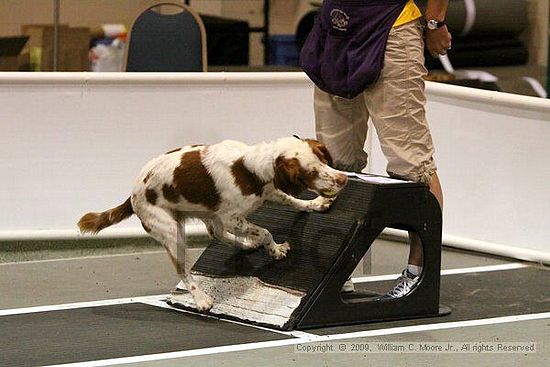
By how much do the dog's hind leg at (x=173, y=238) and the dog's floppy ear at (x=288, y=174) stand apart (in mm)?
496

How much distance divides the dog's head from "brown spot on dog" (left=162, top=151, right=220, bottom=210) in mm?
274

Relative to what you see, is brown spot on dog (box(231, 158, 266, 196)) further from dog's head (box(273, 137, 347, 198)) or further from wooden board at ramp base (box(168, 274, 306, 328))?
wooden board at ramp base (box(168, 274, 306, 328))

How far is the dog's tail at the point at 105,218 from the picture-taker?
16.7 feet

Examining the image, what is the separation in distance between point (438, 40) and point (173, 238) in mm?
1312

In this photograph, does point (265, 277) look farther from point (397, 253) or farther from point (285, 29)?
point (285, 29)

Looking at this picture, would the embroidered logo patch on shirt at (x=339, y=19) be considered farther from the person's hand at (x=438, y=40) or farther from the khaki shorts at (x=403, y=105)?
the person's hand at (x=438, y=40)

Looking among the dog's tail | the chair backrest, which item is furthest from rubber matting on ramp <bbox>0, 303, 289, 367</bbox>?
the chair backrest

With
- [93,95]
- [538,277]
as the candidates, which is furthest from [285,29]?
[538,277]

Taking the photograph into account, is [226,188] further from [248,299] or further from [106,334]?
[106,334]

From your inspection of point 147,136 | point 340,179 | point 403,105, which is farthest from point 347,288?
point 147,136

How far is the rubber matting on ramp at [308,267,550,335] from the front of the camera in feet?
16.3

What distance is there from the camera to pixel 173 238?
16.3 feet

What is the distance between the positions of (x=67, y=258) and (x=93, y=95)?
829 mm

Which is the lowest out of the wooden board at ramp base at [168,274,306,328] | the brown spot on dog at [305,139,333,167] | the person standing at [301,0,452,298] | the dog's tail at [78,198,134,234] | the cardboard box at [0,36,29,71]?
the wooden board at ramp base at [168,274,306,328]
